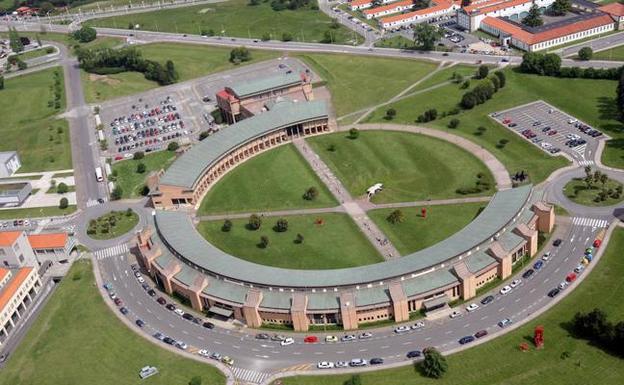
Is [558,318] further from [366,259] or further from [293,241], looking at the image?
[293,241]

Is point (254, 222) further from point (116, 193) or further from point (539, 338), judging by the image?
point (539, 338)

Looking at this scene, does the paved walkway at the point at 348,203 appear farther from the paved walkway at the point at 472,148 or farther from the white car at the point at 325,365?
the white car at the point at 325,365

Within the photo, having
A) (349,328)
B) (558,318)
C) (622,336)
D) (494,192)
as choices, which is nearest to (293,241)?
(349,328)

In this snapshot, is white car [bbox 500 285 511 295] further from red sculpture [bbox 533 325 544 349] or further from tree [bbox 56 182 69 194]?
tree [bbox 56 182 69 194]

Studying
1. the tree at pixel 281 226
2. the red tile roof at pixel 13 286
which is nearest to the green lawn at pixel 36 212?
the red tile roof at pixel 13 286

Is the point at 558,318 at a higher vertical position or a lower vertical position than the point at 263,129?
lower

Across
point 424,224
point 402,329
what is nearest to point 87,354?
point 402,329

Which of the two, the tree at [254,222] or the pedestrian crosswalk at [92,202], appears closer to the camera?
the tree at [254,222]

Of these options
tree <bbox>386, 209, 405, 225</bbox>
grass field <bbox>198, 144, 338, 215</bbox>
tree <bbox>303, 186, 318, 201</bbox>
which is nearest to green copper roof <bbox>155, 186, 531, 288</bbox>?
tree <bbox>386, 209, 405, 225</bbox>
